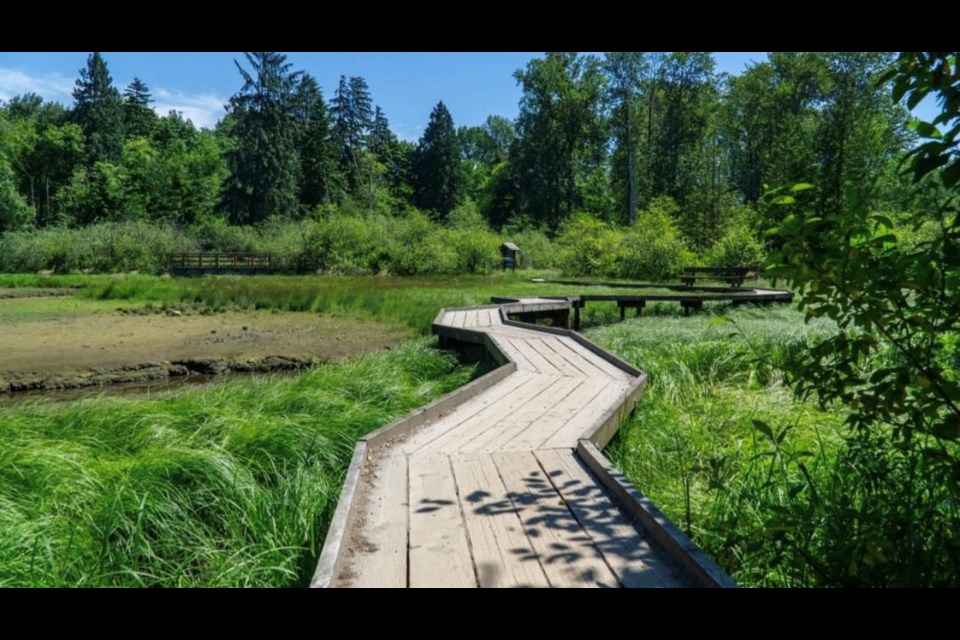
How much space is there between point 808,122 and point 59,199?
54357mm

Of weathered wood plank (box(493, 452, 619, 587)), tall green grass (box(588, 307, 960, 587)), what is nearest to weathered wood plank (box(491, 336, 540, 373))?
tall green grass (box(588, 307, 960, 587))

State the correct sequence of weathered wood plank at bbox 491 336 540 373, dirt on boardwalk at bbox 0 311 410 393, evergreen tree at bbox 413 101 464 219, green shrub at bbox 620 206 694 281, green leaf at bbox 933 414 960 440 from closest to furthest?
green leaf at bbox 933 414 960 440 < weathered wood plank at bbox 491 336 540 373 < dirt on boardwalk at bbox 0 311 410 393 < green shrub at bbox 620 206 694 281 < evergreen tree at bbox 413 101 464 219

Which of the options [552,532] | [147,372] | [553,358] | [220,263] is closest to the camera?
[552,532]

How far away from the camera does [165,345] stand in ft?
38.8

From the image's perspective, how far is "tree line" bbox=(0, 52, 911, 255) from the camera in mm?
32906

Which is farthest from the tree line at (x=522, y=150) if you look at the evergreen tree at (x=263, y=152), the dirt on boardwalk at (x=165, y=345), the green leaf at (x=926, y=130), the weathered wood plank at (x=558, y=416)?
the green leaf at (x=926, y=130)

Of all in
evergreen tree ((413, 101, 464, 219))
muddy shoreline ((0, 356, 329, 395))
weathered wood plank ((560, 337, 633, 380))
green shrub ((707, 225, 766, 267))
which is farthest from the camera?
evergreen tree ((413, 101, 464, 219))

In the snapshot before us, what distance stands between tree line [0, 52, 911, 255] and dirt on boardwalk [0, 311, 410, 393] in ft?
77.4

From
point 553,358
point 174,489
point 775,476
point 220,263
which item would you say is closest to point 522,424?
point 775,476

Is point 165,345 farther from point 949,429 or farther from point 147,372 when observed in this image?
point 949,429

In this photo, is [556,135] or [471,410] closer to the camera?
[471,410]

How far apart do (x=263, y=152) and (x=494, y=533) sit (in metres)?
48.0

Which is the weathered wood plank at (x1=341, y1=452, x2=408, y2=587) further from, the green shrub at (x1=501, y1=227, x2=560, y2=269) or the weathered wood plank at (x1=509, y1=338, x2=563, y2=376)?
the green shrub at (x1=501, y1=227, x2=560, y2=269)

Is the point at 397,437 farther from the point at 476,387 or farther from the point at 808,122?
A: the point at 808,122
